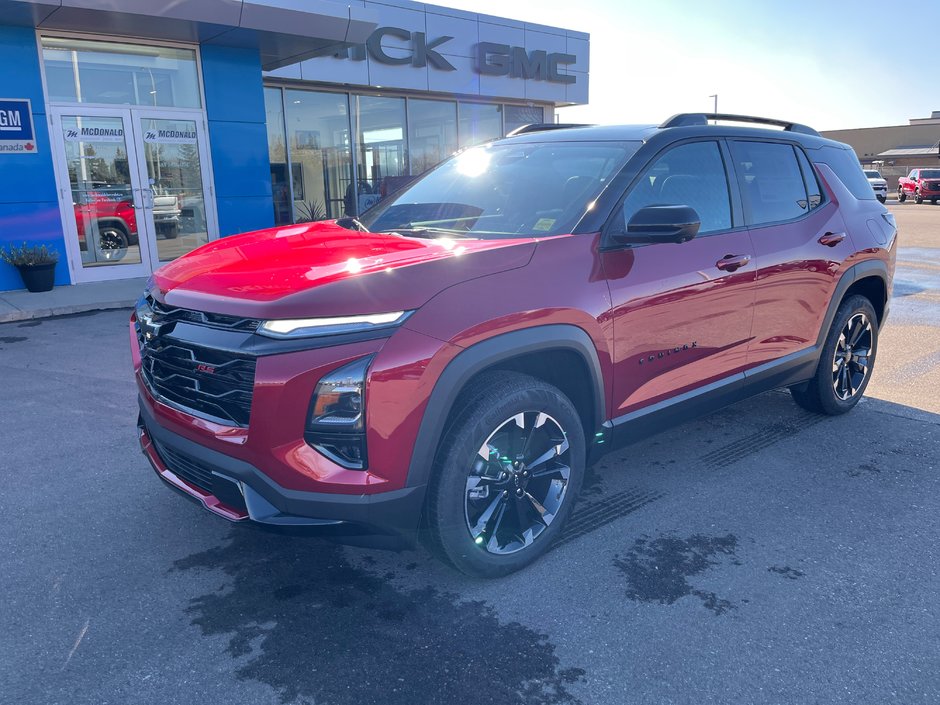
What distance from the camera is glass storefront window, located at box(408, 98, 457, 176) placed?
1833 cm

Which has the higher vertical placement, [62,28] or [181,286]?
[62,28]

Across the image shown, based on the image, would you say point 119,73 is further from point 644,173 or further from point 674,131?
point 644,173

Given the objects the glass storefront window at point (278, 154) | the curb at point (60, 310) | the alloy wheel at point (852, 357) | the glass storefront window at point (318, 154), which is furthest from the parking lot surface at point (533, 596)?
the glass storefront window at point (318, 154)

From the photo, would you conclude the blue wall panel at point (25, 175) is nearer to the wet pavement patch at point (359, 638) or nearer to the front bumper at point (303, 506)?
the wet pavement patch at point (359, 638)

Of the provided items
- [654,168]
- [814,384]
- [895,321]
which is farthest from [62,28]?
[895,321]

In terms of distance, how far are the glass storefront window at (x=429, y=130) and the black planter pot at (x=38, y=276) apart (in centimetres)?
982

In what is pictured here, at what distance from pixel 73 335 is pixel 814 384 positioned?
713 cm

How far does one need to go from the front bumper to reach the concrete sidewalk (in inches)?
291

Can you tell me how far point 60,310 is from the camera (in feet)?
29.4

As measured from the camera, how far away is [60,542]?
331cm

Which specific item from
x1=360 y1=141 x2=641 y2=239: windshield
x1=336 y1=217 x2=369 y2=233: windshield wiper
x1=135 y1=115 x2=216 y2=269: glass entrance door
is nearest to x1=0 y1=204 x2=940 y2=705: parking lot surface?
x1=360 y1=141 x2=641 y2=239: windshield

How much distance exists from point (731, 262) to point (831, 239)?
3.84 feet

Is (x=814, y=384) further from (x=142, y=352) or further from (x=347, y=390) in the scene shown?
(x=142, y=352)

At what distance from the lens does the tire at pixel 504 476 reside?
8.89 ft
